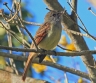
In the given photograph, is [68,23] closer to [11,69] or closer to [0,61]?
[11,69]

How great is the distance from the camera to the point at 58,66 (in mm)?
4988

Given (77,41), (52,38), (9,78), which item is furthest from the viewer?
(77,41)

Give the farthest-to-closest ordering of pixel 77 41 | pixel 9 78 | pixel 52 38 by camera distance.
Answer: pixel 77 41 < pixel 52 38 < pixel 9 78

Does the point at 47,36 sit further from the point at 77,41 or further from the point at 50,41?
the point at 77,41

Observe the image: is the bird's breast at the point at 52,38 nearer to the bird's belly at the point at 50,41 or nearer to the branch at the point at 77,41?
the bird's belly at the point at 50,41

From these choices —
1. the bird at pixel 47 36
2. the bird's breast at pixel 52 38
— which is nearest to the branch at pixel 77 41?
the bird at pixel 47 36

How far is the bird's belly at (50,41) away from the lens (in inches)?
203

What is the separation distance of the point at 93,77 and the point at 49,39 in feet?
2.34

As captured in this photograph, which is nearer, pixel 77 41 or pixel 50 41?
pixel 50 41

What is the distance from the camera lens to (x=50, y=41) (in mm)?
5203

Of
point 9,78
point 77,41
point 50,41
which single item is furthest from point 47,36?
point 9,78

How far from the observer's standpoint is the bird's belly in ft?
17.0

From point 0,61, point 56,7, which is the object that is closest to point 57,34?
point 56,7

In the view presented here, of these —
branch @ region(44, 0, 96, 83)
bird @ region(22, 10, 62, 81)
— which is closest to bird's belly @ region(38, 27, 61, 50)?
bird @ region(22, 10, 62, 81)
